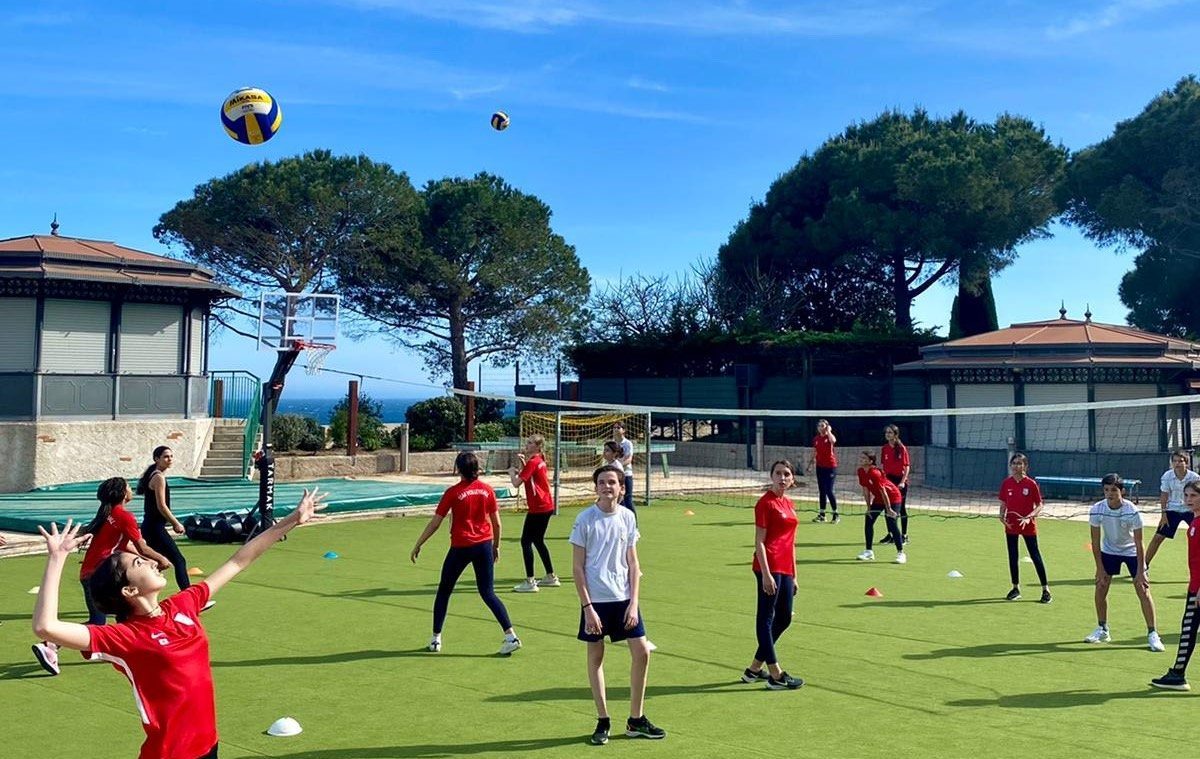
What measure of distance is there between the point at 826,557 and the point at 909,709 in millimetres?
8652

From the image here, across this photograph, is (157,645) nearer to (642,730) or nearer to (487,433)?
(642,730)

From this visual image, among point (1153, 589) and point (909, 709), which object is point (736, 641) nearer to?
point (909, 709)

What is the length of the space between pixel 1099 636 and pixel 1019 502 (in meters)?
2.17

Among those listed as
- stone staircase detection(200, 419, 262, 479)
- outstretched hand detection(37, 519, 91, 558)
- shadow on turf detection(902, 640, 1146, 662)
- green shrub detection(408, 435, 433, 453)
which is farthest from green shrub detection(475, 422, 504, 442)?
outstretched hand detection(37, 519, 91, 558)

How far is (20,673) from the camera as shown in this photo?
9594mm

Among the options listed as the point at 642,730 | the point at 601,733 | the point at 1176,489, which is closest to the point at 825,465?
the point at 1176,489

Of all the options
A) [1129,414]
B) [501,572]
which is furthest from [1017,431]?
[501,572]

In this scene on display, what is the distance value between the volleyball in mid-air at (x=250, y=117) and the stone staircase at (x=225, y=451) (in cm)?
1309

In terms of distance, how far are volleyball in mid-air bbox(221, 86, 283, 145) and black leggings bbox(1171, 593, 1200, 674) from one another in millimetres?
14359

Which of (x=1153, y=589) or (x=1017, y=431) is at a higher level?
(x=1017, y=431)

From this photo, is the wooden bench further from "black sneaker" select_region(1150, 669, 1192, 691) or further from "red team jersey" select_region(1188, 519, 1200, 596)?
"black sneaker" select_region(1150, 669, 1192, 691)

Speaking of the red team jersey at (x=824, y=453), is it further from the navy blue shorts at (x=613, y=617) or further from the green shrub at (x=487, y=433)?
the green shrub at (x=487, y=433)

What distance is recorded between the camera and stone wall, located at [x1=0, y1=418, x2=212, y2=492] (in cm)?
2545

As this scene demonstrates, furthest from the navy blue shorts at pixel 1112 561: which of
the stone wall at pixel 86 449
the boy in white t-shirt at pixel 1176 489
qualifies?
the stone wall at pixel 86 449
